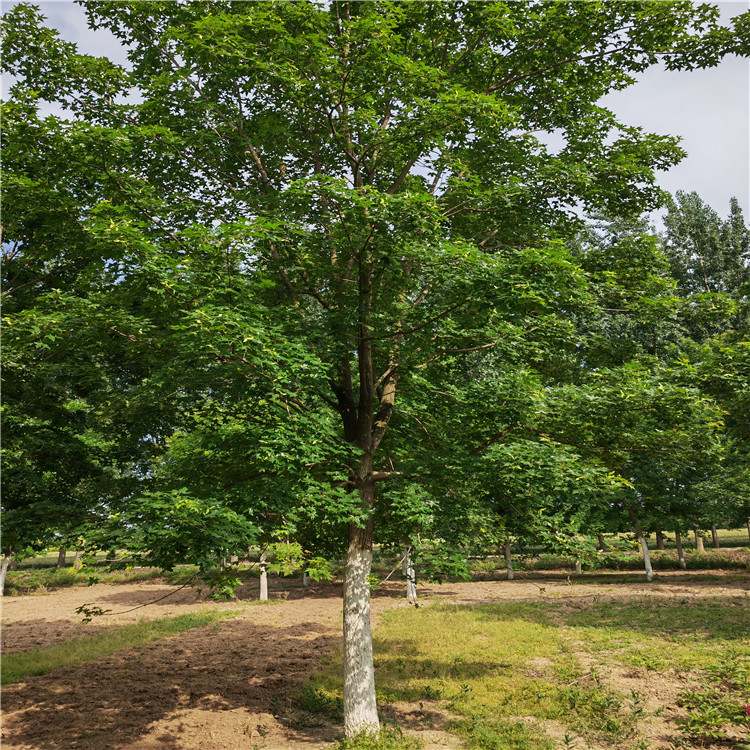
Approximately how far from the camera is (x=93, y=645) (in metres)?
16.4

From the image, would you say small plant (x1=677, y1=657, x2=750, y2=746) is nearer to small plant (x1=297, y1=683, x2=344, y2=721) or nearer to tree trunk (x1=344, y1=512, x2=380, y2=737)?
tree trunk (x1=344, y1=512, x2=380, y2=737)

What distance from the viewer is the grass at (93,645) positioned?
43.4 ft

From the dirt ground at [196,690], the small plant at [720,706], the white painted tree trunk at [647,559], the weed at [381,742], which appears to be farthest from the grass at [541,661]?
the white painted tree trunk at [647,559]

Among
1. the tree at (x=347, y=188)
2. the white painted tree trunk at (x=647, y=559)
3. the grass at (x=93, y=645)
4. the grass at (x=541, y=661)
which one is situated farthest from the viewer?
the white painted tree trunk at (x=647, y=559)

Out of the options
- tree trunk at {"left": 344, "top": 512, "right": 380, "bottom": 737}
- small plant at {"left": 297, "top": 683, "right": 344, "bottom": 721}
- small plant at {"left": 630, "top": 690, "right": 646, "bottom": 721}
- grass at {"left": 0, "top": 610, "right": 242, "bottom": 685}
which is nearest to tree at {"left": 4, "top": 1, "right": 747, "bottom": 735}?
tree trunk at {"left": 344, "top": 512, "right": 380, "bottom": 737}

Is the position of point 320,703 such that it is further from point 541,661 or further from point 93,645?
point 93,645

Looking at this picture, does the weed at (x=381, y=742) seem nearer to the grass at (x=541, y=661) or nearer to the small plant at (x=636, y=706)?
the grass at (x=541, y=661)

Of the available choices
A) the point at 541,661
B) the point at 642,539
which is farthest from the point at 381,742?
the point at 642,539

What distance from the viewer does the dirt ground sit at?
8.89 meters

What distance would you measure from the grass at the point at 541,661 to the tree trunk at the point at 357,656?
1691 millimetres

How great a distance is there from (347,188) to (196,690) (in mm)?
11324

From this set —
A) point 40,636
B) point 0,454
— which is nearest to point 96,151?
point 0,454

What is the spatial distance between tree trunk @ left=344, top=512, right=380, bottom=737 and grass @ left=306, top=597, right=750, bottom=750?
169cm

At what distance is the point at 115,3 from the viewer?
9336 mm
